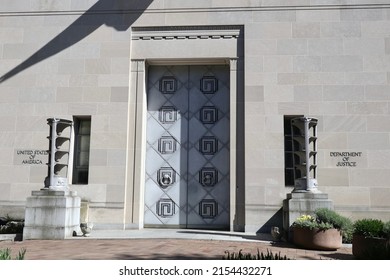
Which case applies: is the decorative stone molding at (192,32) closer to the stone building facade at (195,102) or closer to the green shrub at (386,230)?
the stone building facade at (195,102)

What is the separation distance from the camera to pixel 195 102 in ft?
47.9

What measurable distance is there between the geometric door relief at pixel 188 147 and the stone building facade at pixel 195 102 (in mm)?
35

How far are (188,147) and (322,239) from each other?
19.3 ft

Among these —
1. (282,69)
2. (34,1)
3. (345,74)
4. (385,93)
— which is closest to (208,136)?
(282,69)

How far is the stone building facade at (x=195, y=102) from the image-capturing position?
13172mm

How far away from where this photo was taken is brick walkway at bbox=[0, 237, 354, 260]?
8281 mm

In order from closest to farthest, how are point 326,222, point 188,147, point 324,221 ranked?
1. point 326,222
2. point 324,221
3. point 188,147

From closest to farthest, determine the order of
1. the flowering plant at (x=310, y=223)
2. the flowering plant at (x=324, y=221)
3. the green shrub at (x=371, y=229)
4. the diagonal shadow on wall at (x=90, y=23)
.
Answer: the green shrub at (x=371, y=229), the flowering plant at (x=310, y=223), the flowering plant at (x=324, y=221), the diagonal shadow on wall at (x=90, y=23)

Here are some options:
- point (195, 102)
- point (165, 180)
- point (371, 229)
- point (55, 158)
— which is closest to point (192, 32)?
point (195, 102)

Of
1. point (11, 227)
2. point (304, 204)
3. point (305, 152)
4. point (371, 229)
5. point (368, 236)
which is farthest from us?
point (11, 227)

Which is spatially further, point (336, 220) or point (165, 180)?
point (165, 180)

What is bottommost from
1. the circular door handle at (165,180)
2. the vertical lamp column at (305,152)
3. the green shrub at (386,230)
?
the green shrub at (386,230)

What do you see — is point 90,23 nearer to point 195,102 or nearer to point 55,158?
point 195,102

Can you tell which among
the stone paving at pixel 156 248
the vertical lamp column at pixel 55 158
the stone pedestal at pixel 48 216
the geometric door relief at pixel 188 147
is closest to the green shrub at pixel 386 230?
the stone paving at pixel 156 248
